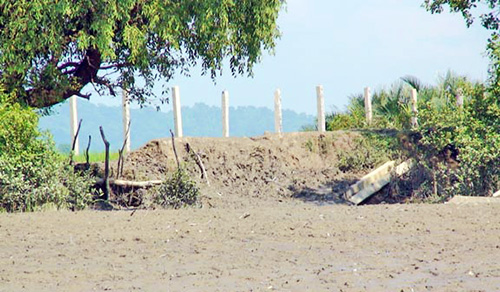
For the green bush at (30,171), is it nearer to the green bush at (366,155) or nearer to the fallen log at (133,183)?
the fallen log at (133,183)

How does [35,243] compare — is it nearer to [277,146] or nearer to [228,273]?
[228,273]

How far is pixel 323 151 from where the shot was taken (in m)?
21.1

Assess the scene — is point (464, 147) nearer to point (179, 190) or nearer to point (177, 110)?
point (179, 190)

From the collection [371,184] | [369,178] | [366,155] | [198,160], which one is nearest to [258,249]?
[371,184]

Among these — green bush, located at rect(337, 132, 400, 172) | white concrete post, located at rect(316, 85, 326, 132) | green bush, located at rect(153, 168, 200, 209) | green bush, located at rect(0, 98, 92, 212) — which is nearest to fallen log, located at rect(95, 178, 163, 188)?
green bush, located at rect(153, 168, 200, 209)

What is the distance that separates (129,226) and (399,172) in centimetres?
813

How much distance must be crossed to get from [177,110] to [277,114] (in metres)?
3.35

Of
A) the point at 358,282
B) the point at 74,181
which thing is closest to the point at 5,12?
the point at 74,181

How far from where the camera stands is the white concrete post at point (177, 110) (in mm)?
26406

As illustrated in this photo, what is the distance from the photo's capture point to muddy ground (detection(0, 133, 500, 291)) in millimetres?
7090

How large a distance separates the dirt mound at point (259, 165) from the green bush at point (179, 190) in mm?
1758

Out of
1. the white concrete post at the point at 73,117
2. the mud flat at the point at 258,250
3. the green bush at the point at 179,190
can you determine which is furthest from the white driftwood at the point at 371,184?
the white concrete post at the point at 73,117

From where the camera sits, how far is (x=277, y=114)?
2750 cm

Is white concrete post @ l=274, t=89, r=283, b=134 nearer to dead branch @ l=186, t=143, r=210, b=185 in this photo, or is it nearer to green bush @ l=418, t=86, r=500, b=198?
dead branch @ l=186, t=143, r=210, b=185
